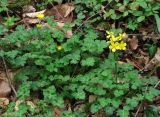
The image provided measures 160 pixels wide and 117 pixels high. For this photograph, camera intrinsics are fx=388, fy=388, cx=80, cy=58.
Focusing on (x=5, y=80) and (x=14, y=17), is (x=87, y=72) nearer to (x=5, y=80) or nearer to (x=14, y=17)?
(x=5, y=80)

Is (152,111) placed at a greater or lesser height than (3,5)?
lesser

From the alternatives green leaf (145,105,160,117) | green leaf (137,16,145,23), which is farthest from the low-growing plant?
green leaf (137,16,145,23)

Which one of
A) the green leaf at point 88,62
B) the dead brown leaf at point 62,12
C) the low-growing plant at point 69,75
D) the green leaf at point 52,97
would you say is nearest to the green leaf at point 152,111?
the low-growing plant at point 69,75

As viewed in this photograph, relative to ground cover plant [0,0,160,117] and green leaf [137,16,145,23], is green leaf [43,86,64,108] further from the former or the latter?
green leaf [137,16,145,23]

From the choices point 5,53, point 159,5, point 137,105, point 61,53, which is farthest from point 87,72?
point 159,5

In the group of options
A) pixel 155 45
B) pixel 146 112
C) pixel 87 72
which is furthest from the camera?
pixel 155 45

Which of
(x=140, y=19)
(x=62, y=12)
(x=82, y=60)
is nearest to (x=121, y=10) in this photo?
(x=140, y=19)

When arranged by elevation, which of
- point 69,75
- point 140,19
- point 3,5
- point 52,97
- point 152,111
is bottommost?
point 152,111

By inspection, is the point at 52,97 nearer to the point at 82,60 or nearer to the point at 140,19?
the point at 82,60
